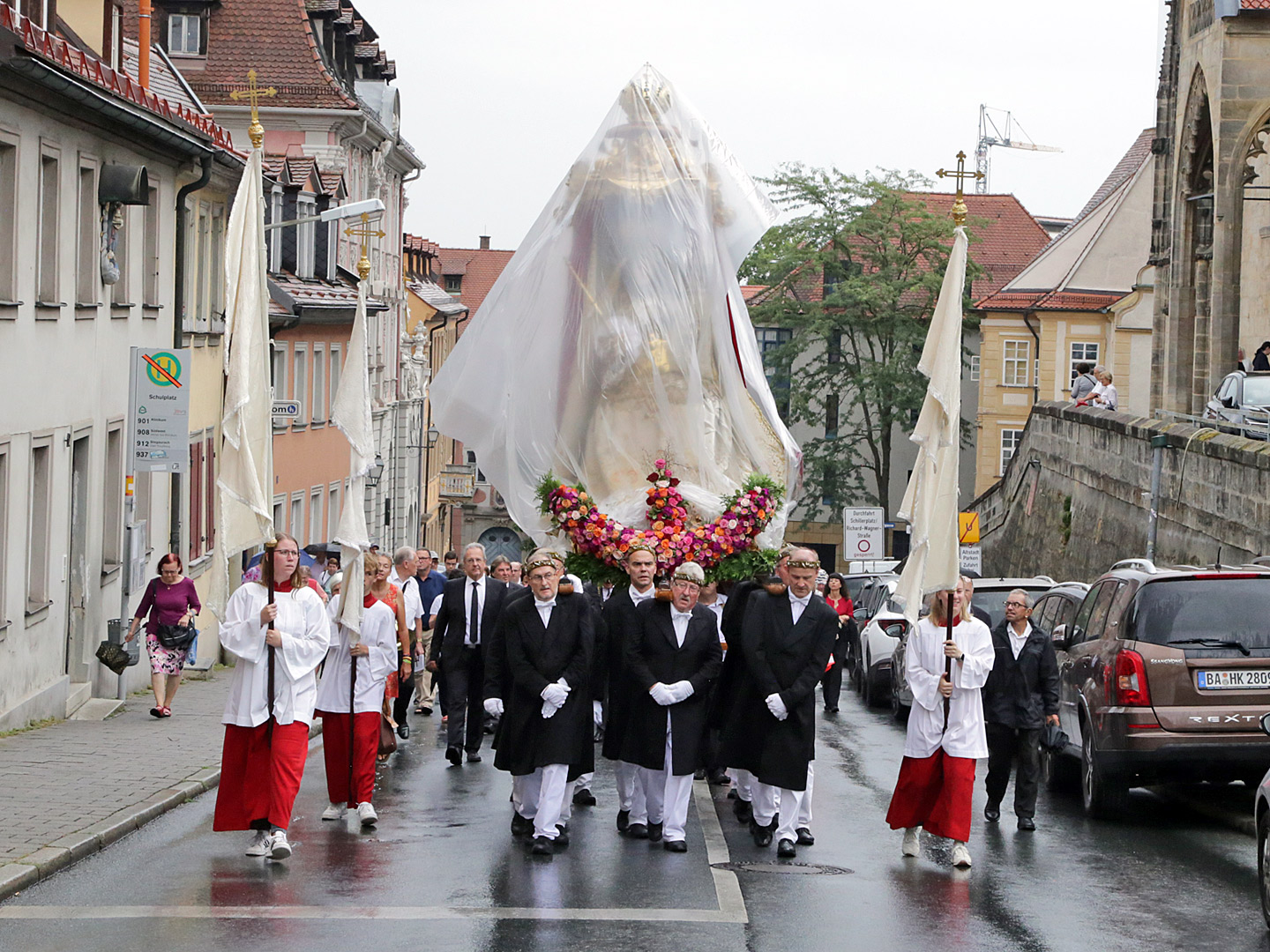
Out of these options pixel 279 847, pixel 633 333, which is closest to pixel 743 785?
pixel 279 847

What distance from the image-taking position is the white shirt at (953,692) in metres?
11.3

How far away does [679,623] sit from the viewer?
11703mm

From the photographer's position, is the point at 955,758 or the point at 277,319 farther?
the point at 277,319

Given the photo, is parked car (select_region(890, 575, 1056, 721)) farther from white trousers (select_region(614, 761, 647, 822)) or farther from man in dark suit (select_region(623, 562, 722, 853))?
man in dark suit (select_region(623, 562, 722, 853))

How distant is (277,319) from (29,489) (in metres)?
16.7

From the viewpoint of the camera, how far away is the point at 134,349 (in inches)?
750

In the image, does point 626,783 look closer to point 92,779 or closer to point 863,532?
point 92,779

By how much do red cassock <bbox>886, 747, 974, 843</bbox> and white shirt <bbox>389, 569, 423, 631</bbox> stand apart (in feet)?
23.6

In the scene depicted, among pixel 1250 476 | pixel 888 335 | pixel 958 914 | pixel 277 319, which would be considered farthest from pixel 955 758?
Result: pixel 888 335

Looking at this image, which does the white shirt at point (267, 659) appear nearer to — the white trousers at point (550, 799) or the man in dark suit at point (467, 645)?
the white trousers at point (550, 799)

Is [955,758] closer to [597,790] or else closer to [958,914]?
[958,914]

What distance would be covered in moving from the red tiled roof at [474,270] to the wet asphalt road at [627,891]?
271ft

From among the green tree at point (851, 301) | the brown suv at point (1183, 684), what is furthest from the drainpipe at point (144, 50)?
the green tree at point (851, 301)

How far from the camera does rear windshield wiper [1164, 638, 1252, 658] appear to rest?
1262 cm
